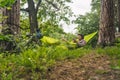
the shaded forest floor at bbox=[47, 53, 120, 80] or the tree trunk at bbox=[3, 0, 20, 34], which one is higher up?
the tree trunk at bbox=[3, 0, 20, 34]

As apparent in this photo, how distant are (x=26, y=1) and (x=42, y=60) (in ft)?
76.2

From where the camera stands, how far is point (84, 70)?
270 inches

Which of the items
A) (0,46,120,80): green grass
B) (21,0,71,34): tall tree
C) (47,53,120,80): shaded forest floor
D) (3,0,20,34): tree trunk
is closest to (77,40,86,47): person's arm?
(3,0,20,34): tree trunk

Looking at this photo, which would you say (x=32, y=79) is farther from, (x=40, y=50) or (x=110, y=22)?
(x=110, y=22)

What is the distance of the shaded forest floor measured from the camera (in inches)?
254

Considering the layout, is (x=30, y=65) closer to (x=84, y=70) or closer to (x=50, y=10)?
(x=84, y=70)

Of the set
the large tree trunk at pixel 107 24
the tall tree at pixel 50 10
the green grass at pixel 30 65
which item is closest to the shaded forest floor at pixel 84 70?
the green grass at pixel 30 65

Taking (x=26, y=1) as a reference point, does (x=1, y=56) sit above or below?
below

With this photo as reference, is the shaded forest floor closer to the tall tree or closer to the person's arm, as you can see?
the person's arm

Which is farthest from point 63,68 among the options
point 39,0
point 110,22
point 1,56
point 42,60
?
point 39,0

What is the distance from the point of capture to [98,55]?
837 cm

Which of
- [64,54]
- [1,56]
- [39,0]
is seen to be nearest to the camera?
[1,56]

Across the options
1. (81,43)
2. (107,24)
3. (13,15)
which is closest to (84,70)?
(13,15)

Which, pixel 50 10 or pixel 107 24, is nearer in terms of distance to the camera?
pixel 107 24
